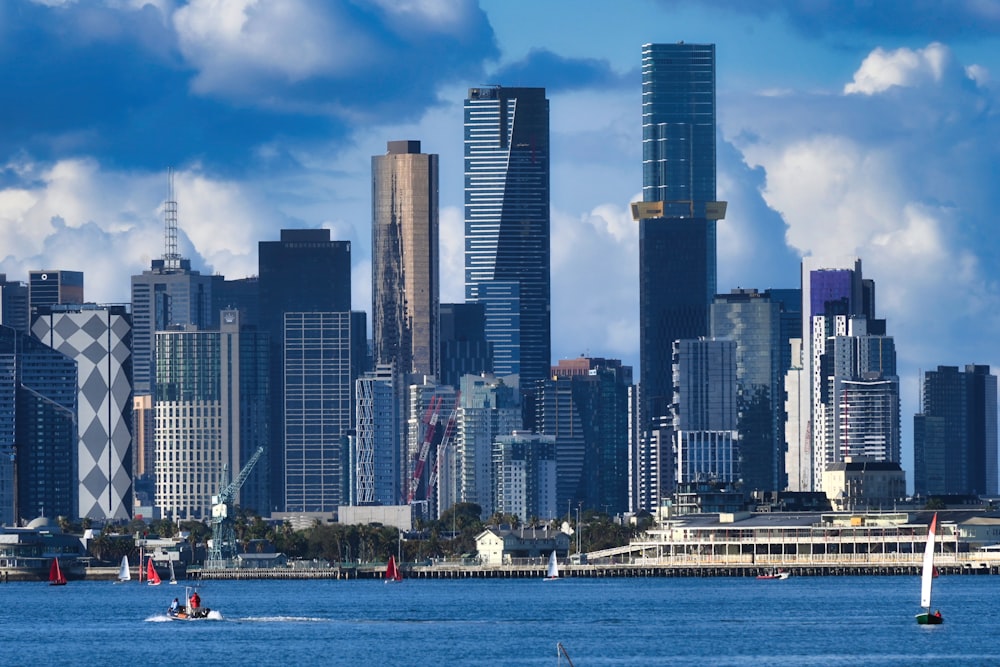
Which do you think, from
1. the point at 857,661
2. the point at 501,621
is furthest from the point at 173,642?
the point at 857,661

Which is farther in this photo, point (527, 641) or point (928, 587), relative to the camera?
point (928, 587)

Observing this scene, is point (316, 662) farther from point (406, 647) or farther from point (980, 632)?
point (980, 632)

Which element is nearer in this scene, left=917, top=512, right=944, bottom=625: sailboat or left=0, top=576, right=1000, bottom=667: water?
left=0, top=576, right=1000, bottom=667: water

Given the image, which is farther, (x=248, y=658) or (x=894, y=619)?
(x=894, y=619)

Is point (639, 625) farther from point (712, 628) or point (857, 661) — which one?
point (857, 661)

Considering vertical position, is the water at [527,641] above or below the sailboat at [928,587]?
below

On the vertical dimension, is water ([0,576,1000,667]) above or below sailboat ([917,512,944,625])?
below

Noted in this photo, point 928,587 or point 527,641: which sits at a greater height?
point 928,587

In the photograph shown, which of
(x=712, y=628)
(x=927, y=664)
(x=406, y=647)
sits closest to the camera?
(x=927, y=664)

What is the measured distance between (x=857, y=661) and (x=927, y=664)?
13.6 feet

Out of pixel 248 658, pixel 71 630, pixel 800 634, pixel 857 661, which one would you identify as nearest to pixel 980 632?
pixel 800 634

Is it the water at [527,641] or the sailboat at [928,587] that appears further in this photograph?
the sailboat at [928,587]

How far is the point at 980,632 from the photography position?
570 feet

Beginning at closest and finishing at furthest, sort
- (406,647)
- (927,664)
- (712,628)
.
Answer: (927,664), (406,647), (712,628)
